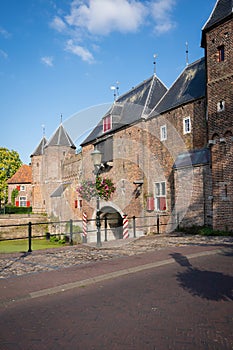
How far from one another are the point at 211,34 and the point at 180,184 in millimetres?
7968

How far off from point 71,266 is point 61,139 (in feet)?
109

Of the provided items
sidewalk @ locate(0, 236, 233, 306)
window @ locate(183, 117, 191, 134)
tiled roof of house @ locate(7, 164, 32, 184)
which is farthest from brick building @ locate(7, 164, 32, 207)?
sidewalk @ locate(0, 236, 233, 306)

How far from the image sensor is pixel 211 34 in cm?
1567

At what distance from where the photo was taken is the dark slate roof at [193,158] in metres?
15.7

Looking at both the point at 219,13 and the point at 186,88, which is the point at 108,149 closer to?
the point at 186,88

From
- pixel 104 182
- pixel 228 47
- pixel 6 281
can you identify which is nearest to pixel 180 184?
pixel 228 47

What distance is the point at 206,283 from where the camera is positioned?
21.1 ft

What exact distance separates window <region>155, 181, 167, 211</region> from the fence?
2.05ft

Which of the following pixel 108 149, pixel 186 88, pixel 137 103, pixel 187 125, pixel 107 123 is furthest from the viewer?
pixel 107 123

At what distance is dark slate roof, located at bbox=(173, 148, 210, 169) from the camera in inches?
618

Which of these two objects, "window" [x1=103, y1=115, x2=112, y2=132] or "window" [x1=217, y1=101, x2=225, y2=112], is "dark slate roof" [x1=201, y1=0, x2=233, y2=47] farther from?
"window" [x1=103, y1=115, x2=112, y2=132]

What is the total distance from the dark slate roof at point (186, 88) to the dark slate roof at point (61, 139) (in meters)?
21.5

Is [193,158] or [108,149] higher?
[108,149]

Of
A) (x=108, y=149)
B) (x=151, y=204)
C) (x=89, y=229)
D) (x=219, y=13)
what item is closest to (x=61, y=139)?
(x=108, y=149)
